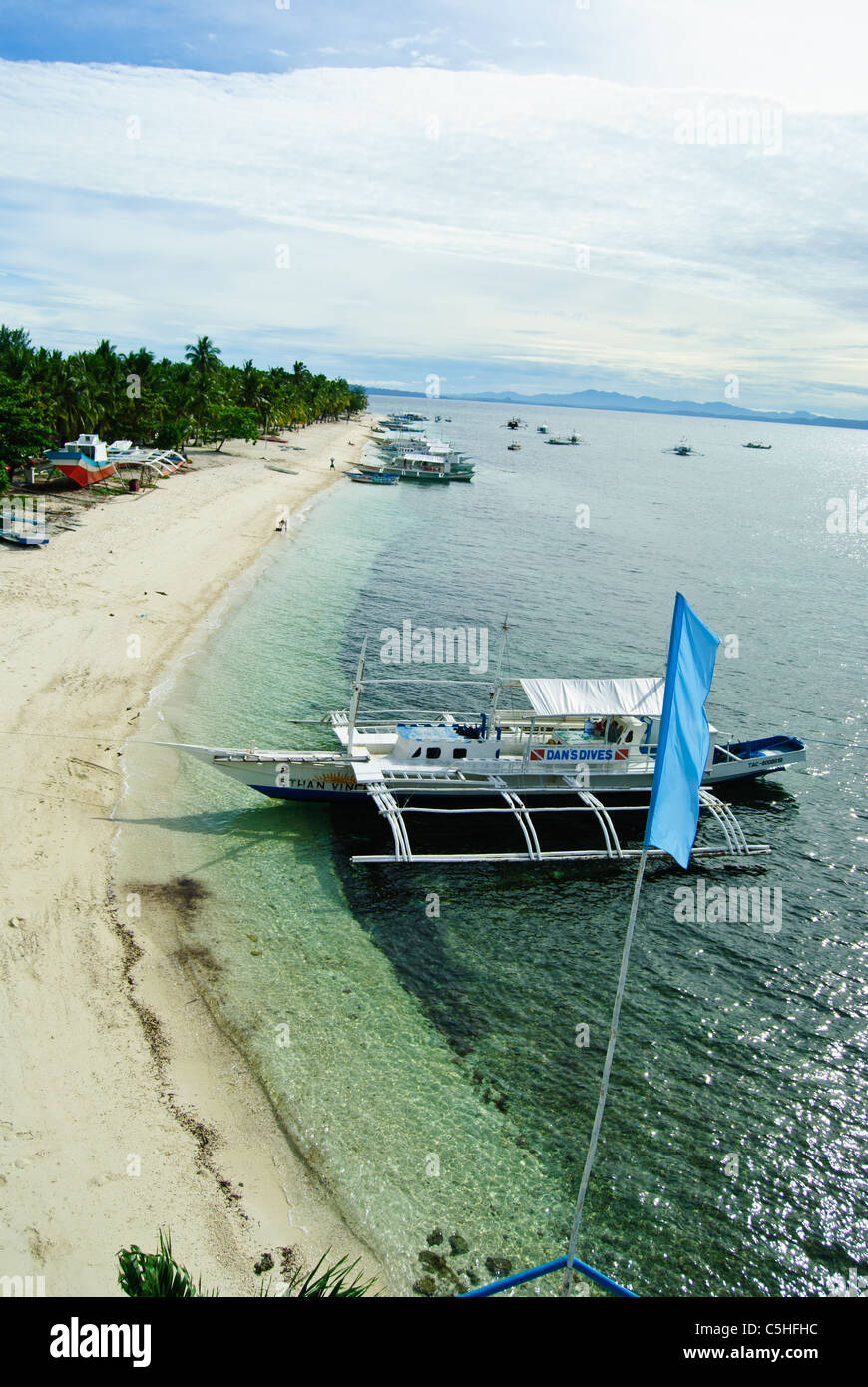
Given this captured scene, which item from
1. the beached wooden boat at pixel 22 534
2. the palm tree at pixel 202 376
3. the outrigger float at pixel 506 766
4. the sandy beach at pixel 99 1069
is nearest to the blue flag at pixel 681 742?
the sandy beach at pixel 99 1069

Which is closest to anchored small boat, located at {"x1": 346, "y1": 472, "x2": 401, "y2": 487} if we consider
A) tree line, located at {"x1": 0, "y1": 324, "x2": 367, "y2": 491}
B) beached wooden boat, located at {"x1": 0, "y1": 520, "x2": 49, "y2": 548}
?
tree line, located at {"x1": 0, "y1": 324, "x2": 367, "y2": 491}

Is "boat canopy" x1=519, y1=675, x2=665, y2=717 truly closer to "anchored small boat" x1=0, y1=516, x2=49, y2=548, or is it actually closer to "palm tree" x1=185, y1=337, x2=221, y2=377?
"anchored small boat" x1=0, y1=516, x2=49, y2=548

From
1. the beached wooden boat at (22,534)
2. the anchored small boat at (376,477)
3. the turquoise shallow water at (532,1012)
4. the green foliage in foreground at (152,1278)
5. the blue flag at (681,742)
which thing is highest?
the anchored small boat at (376,477)

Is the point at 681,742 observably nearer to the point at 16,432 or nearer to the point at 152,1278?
the point at 152,1278

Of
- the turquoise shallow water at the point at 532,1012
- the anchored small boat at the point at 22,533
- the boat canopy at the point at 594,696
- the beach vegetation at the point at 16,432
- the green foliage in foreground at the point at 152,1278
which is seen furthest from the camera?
the beach vegetation at the point at 16,432

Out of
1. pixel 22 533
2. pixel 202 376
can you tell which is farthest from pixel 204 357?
pixel 22 533

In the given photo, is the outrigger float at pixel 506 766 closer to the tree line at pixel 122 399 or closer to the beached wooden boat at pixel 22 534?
the beached wooden boat at pixel 22 534

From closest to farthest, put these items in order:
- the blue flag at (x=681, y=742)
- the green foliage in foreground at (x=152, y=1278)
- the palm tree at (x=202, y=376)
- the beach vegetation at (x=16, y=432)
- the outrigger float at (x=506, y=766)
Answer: the green foliage in foreground at (x=152, y=1278)
the blue flag at (x=681, y=742)
the outrigger float at (x=506, y=766)
the beach vegetation at (x=16, y=432)
the palm tree at (x=202, y=376)

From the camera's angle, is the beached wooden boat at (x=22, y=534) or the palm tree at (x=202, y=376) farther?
the palm tree at (x=202, y=376)
